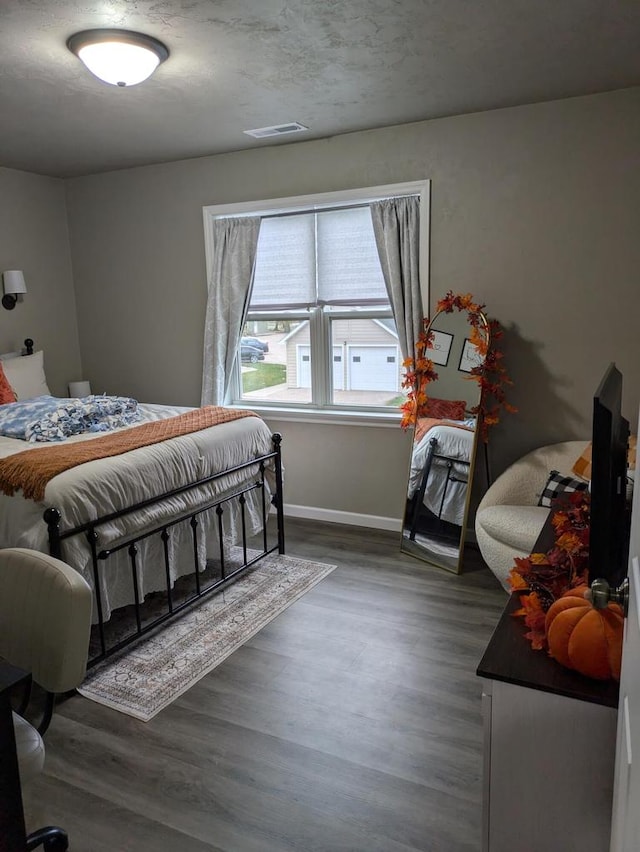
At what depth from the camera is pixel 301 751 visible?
219cm

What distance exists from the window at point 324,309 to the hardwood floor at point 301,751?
168cm

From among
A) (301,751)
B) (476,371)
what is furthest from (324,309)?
(301,751)

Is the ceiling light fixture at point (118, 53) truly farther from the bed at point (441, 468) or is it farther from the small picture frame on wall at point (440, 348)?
the bed at point (441, 468)

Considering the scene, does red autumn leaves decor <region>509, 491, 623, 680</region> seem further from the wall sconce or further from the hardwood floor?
the wall sconce

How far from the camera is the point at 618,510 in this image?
1.50 meters

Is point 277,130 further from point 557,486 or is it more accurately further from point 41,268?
point 557,486

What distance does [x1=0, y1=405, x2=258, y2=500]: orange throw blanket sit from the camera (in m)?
2.53

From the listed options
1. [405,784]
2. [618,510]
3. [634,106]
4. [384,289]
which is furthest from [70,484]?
[634,106]

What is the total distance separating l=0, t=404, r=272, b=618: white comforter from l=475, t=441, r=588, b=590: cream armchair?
135cm

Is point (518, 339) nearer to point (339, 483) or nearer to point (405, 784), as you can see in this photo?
point (339, 483)

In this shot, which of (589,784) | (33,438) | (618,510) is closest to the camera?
(589,784)

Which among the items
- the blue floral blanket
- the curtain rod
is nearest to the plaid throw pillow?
the curtain rod

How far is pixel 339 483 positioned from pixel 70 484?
219 centimetres

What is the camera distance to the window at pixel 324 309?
4098mm
